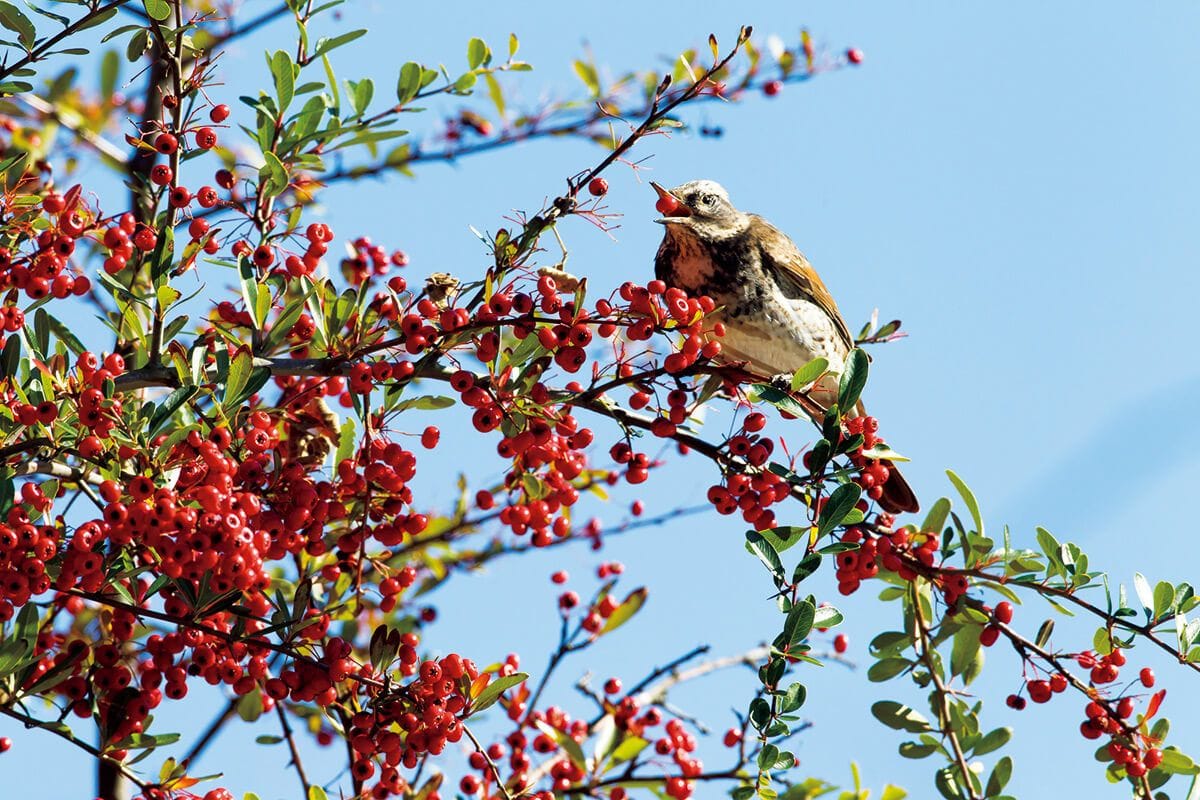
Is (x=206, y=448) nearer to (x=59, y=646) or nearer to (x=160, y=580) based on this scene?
(x=160, y=580)

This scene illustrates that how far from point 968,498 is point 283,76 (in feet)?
6.33

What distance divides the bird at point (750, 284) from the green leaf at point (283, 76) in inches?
57.5

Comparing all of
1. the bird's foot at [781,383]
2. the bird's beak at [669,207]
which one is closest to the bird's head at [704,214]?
the bird's beak at [669,207]

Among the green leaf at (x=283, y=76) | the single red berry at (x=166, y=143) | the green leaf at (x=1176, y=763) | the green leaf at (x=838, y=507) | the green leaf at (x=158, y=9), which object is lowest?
the green leaf at (x=1176, y=763)

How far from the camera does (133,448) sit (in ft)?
7.45

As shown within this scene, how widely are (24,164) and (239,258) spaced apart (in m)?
0.50

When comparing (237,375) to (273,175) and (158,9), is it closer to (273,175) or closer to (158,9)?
(273,175)

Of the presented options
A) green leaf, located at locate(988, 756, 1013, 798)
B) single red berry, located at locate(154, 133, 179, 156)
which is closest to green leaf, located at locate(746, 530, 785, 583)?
green leaf, located at locate(988, 756, 1013, 798)

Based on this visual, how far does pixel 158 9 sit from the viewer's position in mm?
2500

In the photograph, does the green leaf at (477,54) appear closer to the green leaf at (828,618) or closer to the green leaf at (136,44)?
the green leaf at (136,44)

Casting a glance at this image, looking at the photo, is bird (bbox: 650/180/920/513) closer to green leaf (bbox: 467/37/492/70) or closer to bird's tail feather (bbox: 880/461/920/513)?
bird's tail feather (bbox: 880/461/920/513)

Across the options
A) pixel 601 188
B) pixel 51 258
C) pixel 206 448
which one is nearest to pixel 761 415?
pixel 601 188

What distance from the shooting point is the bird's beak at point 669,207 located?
329 cm

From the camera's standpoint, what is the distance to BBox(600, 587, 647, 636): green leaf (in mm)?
4184
